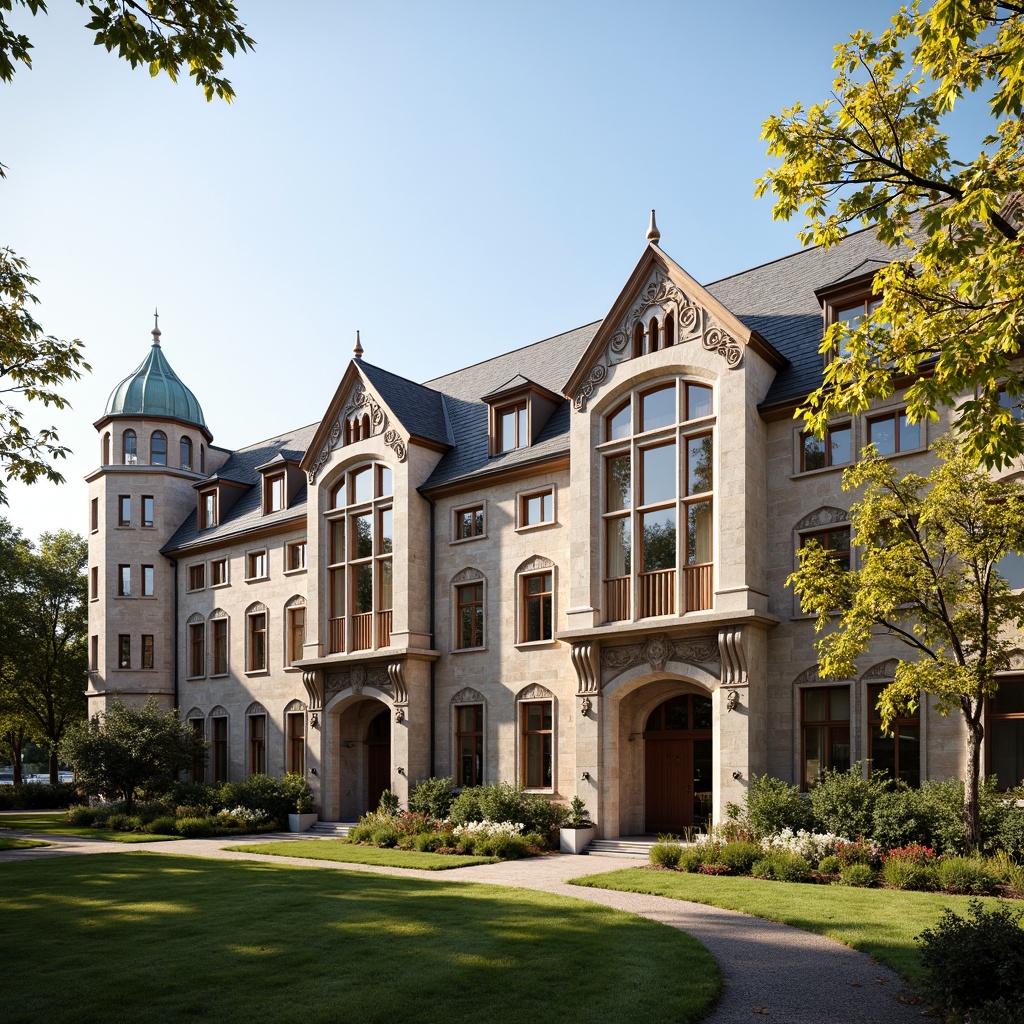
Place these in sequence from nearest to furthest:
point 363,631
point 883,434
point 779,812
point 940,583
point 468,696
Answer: point 940,583 → point 779,812 → point 883,434 → point 468,696 → point 363,631

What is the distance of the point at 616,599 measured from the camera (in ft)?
79.8

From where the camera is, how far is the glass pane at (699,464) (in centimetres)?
2309

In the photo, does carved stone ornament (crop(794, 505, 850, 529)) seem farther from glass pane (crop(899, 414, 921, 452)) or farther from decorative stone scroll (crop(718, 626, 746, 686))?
decorative stone scroll (crop(718, 626, 746, 686))

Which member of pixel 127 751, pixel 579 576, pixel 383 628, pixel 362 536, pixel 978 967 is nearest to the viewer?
pixel 978 967

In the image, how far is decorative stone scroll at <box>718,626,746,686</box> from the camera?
2123cm

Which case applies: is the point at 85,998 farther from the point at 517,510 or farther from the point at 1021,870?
the point at 517,510

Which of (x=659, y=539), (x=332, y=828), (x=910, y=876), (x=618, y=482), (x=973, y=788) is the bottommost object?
(x=332, y=828)

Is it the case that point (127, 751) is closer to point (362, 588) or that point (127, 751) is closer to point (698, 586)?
point (362, 588)

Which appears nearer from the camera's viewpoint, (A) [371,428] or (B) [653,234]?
(B) [653,234]

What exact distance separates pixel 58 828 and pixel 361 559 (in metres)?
12.9

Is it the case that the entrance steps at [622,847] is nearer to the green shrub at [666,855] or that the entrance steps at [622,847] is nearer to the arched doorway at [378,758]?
the green shrub at [666,855]

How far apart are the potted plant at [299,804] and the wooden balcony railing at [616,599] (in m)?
12.2

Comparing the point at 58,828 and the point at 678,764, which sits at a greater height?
the point at 678,764

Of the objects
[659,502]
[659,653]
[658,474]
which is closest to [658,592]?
[659,653]
